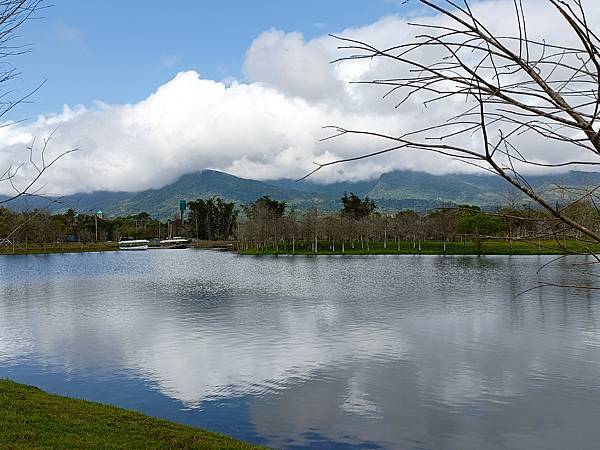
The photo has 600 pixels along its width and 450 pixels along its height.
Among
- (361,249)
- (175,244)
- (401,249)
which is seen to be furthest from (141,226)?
(401,249)

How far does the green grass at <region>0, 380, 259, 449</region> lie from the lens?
342 inches

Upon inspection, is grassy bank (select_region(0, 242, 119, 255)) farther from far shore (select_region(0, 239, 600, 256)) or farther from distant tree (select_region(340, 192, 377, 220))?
distant tree (select_region(340, 192, 377, 220))

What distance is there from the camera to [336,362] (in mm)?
17375

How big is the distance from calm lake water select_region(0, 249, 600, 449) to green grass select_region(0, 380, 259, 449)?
1.80 metres

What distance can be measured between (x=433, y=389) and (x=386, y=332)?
24.1 ft

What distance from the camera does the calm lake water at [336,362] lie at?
1219 cm

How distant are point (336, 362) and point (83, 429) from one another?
9.29 meters

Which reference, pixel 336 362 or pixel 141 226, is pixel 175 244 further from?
pixel 336 362

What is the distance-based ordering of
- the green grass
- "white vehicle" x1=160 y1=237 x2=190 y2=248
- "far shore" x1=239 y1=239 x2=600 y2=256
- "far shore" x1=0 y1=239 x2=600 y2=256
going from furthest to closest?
"white vehicle" x1=160 y1=237 x2=190 y2=248
"far shore" x1=0 y1=239 x2=600 y2=256
"far shore" x1=239 y1=239 x2=600 y2=256
the green grass

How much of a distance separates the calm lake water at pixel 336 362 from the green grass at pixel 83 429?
1.80m

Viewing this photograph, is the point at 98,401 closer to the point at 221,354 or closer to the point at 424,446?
the point at 221,354

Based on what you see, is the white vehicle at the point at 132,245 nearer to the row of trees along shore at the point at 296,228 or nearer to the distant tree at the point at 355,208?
the row of trees along shore at the point at 296,228

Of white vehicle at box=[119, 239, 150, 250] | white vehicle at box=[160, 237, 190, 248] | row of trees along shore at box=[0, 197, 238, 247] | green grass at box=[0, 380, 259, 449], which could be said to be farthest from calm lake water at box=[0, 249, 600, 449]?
white vehicle at box=[160, 237, 190, 248]

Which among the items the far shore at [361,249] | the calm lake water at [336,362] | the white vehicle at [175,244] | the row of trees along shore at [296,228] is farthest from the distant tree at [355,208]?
the calm lake water at [336,362]
